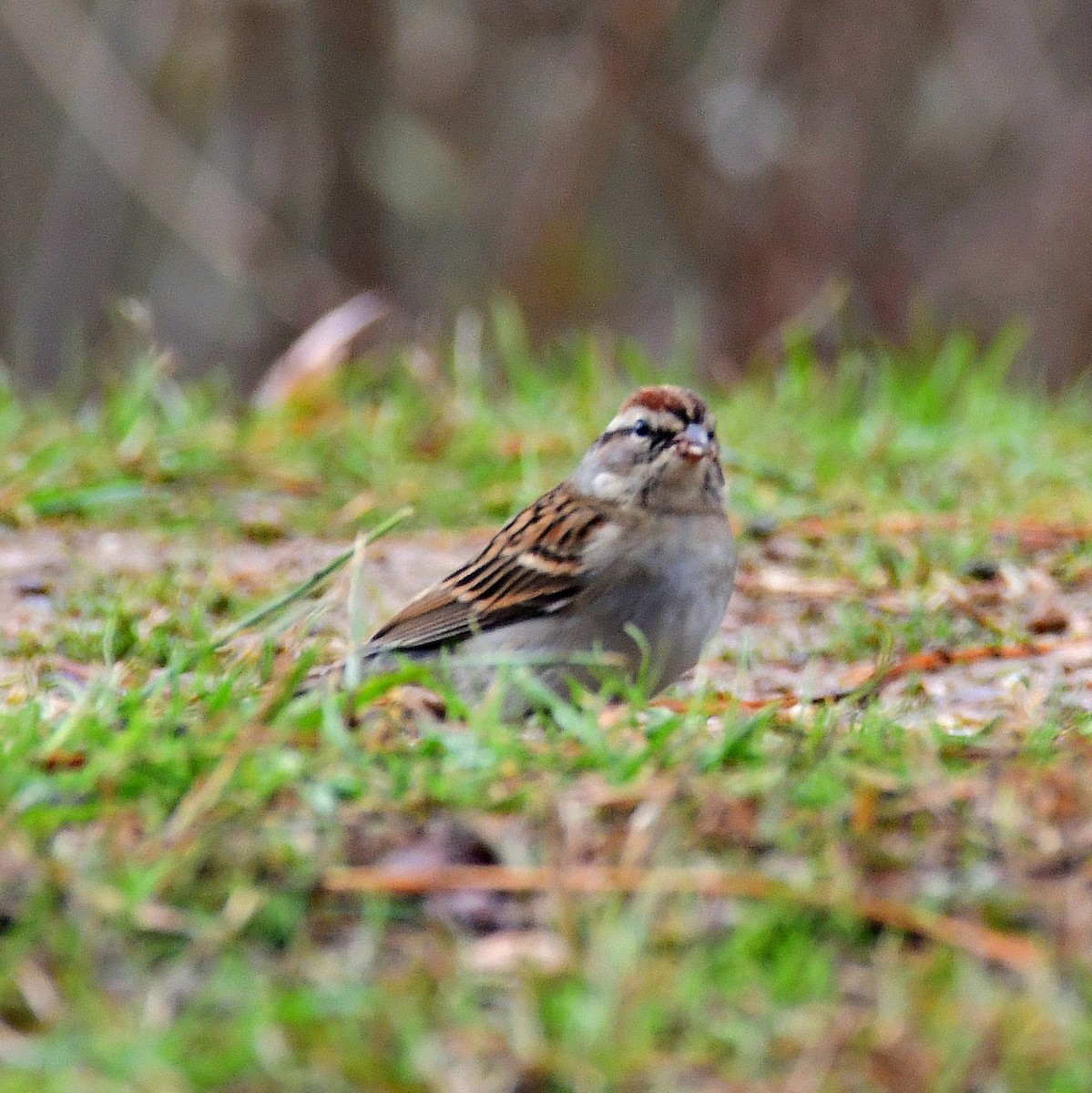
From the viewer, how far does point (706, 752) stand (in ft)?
8.79

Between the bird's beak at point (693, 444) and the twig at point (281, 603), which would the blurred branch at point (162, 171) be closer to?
the bird's beak at point (693, 444)

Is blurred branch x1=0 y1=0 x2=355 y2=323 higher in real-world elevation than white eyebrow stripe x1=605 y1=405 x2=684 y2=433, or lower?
higher

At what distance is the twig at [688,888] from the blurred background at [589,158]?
670 centimetres

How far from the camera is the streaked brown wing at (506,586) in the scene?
3789 millimetres

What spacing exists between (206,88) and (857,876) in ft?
37.0

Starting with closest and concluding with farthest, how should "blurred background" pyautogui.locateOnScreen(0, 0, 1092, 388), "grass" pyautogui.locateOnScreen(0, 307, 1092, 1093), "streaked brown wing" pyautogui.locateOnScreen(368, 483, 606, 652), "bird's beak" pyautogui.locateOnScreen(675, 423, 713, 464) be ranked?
1. "grass" pyautogui.locateOnScreen(0, 307, 1092, 1093)
2. "streaked brown wing" pyautogui.locateOnScreen(368, 483, 606, 652)
3. "bird's beak" pyautogui.locateOnScreen(675, 423, 713, 464)
4. "blurred background" pyautogui.locateOnScreen(0, 0, 1092, 388)

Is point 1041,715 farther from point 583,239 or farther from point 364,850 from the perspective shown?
point 583,239

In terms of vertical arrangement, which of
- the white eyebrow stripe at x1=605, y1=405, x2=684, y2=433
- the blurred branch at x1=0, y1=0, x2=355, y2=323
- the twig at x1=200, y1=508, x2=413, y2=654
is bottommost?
the twig at x1=200, y1=508, x2=413, y2=654

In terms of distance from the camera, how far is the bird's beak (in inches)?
156

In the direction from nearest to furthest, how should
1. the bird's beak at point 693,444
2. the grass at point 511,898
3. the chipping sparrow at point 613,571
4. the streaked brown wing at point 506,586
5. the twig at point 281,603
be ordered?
the grass at point 511,898 → the twig at point 281,603 → the chipping sparrow at point 613,571 → the streaked brown wing at point 506,586 → the bird's beak at point 693,444

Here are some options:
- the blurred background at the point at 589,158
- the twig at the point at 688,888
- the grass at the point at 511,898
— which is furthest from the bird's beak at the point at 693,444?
the blurred background at the point at 589,158

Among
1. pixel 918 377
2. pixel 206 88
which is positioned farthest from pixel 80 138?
pixel 918 377

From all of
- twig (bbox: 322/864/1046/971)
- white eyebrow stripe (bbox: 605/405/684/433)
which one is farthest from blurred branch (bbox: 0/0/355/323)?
twig (bbox: 322/864/1046/971)

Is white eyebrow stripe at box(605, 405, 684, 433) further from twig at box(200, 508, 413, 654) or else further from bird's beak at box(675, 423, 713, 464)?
twig at box(200, 508, 413, 654)
